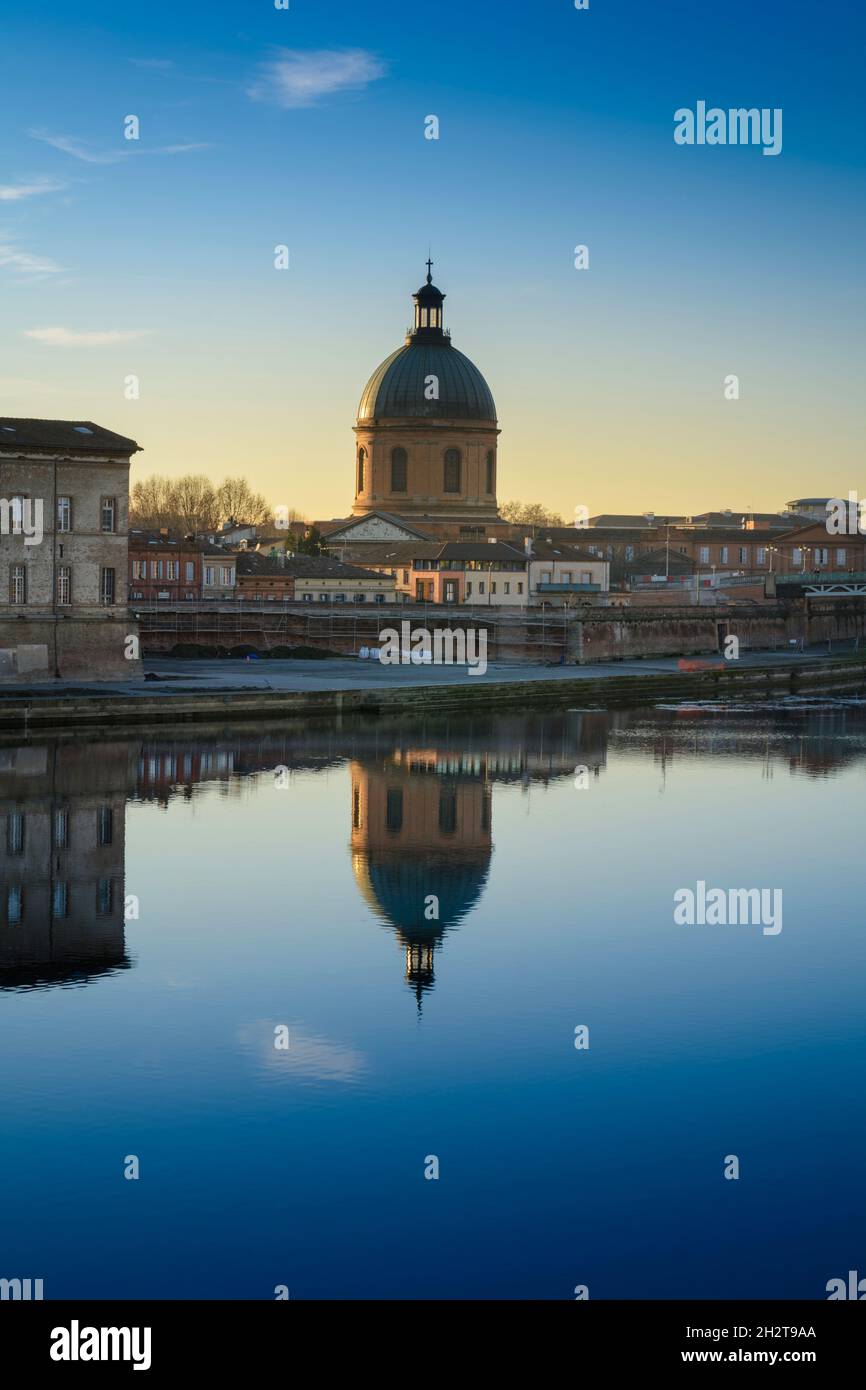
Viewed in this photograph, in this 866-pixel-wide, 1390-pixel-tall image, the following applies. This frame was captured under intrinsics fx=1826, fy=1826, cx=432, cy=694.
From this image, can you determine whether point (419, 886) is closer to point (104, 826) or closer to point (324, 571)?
point (104, 826)

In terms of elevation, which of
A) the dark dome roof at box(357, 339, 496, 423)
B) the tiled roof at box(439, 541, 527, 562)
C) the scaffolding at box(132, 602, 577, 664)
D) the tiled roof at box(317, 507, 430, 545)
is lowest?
the scaffolding at box(132, 602, 577, 664)

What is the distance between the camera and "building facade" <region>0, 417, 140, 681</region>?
40781 mm

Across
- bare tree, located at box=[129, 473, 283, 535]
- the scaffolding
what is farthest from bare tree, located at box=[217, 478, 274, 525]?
the scaffolding

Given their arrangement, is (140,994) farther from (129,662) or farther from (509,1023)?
(129,662)

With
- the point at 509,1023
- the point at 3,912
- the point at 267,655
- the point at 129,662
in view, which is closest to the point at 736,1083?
the point at 509,1023

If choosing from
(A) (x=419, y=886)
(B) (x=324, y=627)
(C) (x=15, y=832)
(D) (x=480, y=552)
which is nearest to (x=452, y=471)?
(D) (x=480, y=552)

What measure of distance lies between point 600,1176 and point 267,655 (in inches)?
1995

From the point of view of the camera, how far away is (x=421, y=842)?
25.4 m

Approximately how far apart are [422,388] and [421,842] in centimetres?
7915

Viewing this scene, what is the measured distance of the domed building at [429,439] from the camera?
334 ft

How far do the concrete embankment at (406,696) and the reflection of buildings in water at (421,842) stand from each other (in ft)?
19.1

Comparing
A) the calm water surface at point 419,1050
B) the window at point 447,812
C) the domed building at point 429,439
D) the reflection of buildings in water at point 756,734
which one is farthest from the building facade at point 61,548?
the domed building at point 429,439

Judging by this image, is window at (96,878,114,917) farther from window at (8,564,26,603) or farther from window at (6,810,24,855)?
window at (8,564,26,603)

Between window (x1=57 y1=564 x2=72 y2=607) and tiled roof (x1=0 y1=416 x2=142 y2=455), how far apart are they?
2696mm
